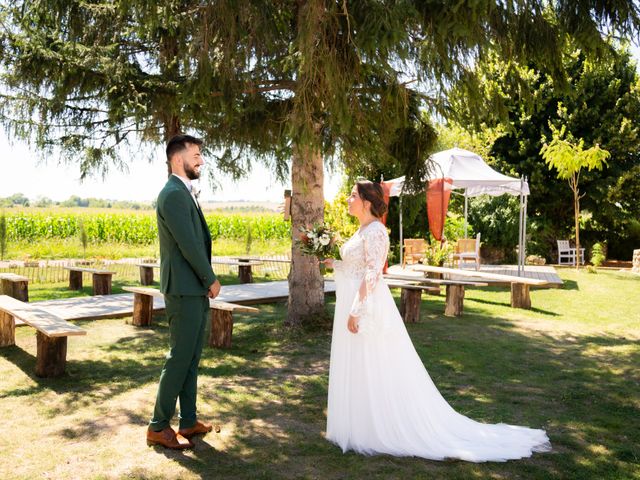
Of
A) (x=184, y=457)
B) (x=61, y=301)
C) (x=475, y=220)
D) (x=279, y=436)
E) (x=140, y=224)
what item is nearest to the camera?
(x=184, y=457)

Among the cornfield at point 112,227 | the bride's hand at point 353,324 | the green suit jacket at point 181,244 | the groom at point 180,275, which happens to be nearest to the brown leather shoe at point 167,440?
the groom at point 180,275

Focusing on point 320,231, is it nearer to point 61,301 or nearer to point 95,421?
point 95,421

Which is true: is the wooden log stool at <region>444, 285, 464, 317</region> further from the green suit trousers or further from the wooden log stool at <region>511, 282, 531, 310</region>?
the green suit trousers

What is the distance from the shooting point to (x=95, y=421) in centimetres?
502

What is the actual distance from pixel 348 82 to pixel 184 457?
399 centimetres

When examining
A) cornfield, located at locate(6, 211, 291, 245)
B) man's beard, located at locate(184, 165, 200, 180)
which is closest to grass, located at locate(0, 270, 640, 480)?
man's beard, located at locate(184, 165, 200, 180)

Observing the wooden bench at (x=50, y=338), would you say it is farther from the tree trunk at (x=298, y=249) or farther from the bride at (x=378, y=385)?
the tree trunk at (x=298, y=249)

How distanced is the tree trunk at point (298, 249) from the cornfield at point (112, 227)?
14.6 m

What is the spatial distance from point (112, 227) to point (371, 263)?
25389 millimetres

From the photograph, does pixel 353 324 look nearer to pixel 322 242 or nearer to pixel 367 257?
pixel 367 257

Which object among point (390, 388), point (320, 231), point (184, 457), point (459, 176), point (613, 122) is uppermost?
point (613, 122)

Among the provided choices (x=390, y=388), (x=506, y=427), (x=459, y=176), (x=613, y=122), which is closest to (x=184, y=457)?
(x=390, y=388)

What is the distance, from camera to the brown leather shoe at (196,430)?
179 inches

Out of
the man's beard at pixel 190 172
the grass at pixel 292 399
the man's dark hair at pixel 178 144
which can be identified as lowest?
the grass at pixel 292 399
